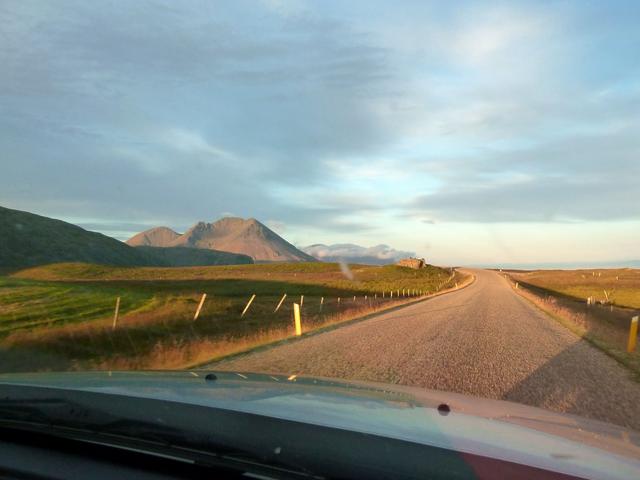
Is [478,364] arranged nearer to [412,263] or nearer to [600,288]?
[600,288]

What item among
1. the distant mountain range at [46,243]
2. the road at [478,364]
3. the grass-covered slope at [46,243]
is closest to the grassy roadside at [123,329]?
the road at [478,364]

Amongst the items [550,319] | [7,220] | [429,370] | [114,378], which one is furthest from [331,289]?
[7,220]

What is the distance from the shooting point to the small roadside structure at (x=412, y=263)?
5471 inches

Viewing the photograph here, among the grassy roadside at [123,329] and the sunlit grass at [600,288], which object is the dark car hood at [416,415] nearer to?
the grassy roadside at [123,329]

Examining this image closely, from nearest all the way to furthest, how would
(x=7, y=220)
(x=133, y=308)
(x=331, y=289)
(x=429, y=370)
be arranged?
(x=429, y=370), (x=133, y=308), (x=331, y=289), (x=7, y=220)

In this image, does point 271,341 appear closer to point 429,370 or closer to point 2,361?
point 429,370

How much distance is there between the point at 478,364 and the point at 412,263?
131 metres

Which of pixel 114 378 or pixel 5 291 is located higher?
pixel 114 378

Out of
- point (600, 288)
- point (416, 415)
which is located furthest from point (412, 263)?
point (416, 415)

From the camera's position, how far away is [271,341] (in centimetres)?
1520

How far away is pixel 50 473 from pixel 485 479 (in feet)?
6.35

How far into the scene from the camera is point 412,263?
141 metres

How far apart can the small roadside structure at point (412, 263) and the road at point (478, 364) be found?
120m

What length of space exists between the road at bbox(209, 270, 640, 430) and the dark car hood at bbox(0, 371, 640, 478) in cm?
412
